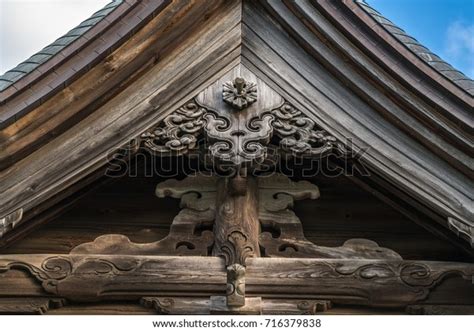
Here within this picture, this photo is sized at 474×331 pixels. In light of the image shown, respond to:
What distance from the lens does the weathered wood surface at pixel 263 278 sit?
4.16 metres

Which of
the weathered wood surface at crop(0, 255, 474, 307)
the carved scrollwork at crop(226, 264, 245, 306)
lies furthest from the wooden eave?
the carved scrollwork at crop(226, 264, 245, 306)

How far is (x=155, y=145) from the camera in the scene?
430cm

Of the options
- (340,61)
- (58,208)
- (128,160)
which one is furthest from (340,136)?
(58,208)

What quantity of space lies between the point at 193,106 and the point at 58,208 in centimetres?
84

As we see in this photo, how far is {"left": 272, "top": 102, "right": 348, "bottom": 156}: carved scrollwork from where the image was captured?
4.26 m

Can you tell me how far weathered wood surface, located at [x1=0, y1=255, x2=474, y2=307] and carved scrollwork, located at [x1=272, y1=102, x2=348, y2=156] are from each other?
0.51 m

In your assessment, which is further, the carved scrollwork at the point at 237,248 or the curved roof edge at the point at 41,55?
the curved roof edge at the point at 41,55

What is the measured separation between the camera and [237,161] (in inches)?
165

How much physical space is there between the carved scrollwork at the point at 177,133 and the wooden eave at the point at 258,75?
0.18ft

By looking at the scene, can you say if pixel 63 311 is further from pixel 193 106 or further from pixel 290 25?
pixel 290 25

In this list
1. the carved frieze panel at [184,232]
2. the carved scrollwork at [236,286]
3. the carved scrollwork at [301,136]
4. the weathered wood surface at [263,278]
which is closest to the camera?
the carved scrollwork at [236,286]

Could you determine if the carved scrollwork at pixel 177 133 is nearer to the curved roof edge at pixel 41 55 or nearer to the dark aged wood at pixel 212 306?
the dark aged wood at pixel 212 306

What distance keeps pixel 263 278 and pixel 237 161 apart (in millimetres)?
539

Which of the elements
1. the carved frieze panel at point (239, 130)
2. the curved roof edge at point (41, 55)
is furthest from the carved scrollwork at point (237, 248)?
the curved roof edge at point (41, 55)
